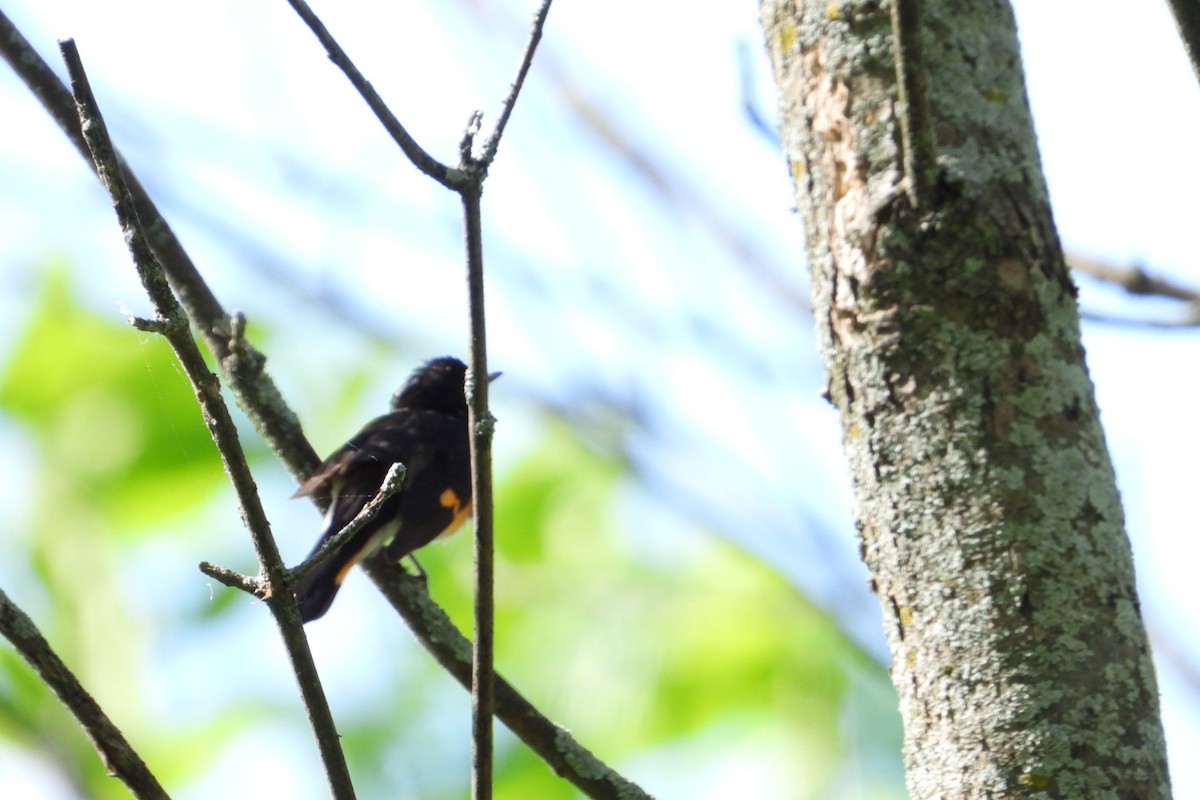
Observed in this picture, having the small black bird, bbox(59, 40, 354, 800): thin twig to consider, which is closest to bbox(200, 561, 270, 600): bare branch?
bbox(59, 40, 354, 800): thin twig

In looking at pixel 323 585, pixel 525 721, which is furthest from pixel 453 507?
pixel 525 721

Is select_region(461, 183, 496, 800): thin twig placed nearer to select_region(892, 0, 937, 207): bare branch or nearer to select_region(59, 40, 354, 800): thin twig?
select_region(59, 40, 354, 800): thin twig

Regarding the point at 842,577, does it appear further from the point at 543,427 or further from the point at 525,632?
the point at 543,427

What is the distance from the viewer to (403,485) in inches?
138

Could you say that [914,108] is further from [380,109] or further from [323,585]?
[323,585]

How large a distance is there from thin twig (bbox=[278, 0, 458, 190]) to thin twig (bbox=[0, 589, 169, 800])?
2.02 feet

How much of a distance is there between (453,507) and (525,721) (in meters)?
2.22

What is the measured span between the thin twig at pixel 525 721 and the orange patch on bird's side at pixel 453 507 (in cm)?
187

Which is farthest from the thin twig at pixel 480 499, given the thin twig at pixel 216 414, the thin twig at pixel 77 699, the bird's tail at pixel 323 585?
the bird's tail at pixel 323 585

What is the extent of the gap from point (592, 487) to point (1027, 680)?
570cm

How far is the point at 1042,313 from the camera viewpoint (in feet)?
5.27

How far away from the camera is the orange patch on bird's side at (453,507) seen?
→ 4066mm

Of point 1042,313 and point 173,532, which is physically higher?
point 173,532

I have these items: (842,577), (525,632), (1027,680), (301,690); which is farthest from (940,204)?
(525,632)
